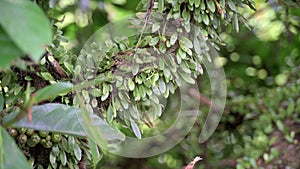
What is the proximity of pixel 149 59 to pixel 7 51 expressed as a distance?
195 mm

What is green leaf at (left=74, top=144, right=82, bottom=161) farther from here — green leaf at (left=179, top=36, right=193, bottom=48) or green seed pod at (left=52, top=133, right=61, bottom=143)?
green leaf at (left=179, top=36, right=193, bottom=48)

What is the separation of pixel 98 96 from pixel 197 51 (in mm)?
91

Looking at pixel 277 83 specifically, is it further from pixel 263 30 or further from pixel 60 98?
pixel 60 98

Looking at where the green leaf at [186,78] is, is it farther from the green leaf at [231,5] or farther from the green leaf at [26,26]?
the green leaf at [26,26]

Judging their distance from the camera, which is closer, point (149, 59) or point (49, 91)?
point (49, 91)

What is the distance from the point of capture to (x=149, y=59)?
41 centimetres

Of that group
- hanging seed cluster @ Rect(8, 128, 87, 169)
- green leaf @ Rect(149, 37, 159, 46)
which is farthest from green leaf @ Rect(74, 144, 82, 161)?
green leaf @ Rect(149, 37, 159, 46)

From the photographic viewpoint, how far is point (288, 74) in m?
0.77

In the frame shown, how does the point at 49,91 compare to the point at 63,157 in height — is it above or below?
above

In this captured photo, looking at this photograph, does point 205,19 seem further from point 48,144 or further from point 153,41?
point 48,144

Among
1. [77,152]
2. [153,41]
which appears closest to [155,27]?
[153,41]

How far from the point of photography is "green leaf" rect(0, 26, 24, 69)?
8.9 inches

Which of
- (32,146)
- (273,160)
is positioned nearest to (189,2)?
(32,146)

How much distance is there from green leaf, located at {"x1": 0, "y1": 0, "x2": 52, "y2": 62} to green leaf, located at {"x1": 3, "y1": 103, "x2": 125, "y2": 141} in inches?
3.2
